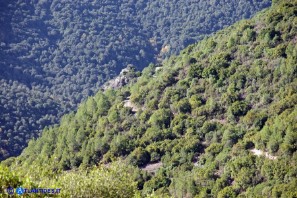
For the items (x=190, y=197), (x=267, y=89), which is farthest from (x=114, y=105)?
(x=190, y=197)

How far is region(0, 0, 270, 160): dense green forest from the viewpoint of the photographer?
137625 mm

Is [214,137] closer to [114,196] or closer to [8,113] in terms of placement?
[114,196]

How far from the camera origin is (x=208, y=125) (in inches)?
2258

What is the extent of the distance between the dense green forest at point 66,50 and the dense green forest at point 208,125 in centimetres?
5687

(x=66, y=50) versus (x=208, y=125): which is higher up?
(x=208, y=125)

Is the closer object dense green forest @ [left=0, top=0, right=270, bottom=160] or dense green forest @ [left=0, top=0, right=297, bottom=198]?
dense green forest @ [left=0, top=0, right=297, bottom=198]

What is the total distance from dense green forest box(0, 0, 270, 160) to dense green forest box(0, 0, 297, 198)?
56874mm

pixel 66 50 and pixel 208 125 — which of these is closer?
pixel 208 125

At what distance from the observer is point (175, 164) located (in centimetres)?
5438

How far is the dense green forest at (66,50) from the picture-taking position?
452 feet

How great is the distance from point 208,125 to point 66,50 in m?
131

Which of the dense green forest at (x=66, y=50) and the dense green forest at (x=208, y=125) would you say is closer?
the dense green forest at (x=208, y=125)

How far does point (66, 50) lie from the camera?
182250 mm

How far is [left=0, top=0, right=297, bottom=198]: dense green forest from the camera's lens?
4781 cm
